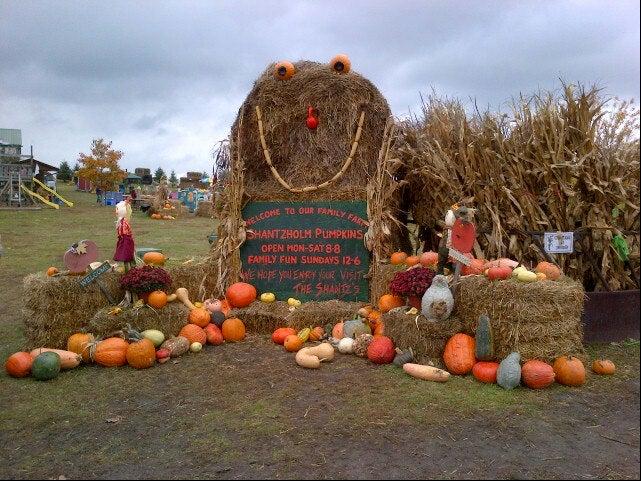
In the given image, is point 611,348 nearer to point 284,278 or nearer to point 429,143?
point 429,143

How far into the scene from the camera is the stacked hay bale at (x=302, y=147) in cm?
771

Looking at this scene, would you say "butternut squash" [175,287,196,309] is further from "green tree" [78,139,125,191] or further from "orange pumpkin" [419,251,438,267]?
"green tree" [78,139,125,191]

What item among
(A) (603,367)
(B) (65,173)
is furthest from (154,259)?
(B) (65,173)

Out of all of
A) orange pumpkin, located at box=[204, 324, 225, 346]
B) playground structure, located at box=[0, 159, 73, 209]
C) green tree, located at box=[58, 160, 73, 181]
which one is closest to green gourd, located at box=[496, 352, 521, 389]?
orange pumpkin, located at box=[204, 324, 225, 346]

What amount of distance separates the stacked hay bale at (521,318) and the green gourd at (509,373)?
21cm

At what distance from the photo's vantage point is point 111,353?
5.68 m

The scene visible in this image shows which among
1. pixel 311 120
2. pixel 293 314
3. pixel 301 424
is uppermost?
pixel 311 120

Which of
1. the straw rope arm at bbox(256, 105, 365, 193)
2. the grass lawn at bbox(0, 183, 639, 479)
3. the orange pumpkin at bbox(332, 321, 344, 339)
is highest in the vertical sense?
the straw rope arm at bbox(256, 105, 365, 193)

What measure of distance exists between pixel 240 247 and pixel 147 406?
3389mm

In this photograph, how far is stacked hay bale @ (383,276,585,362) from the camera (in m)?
5.26

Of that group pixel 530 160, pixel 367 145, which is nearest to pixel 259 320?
pixel 367 145

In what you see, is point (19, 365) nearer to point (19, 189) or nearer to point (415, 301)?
point (415, 301)

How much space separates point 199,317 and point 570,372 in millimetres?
4128

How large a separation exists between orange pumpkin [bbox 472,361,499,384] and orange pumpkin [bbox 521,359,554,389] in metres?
0.27
